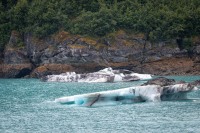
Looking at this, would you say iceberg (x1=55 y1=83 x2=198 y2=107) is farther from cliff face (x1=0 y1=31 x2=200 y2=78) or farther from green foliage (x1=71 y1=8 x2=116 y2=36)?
green foliage (x1=71 y1=8 x2=116 y2=36)

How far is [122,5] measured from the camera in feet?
367

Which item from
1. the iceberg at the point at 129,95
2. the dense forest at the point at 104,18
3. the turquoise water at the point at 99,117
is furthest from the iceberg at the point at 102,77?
the iceberg at the point at 129,95

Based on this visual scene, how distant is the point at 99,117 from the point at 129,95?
8.97m

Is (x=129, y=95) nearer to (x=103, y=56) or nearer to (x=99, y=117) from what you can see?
(x=99, y=117)

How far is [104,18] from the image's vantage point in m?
103

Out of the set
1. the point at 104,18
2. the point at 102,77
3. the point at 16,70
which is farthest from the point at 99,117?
the point at 16,70

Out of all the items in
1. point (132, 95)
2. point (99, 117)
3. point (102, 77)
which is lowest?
point (99, 117)

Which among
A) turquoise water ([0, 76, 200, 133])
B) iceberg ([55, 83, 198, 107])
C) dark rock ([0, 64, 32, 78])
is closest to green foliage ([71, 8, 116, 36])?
dark rock ([0, 64, 32, 78])

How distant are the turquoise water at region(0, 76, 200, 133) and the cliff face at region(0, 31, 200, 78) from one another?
40.7m

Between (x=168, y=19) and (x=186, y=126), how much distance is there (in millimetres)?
66163

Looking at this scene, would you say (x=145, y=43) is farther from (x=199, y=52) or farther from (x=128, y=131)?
(x=128, y=131)

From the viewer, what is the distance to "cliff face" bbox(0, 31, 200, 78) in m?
99.8

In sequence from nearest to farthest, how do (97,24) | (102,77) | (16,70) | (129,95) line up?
(129,95) → (102,77) → (97,24) → (16,70)

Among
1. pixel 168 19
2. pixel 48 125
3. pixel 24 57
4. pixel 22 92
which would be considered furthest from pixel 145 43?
pixel 48 125
